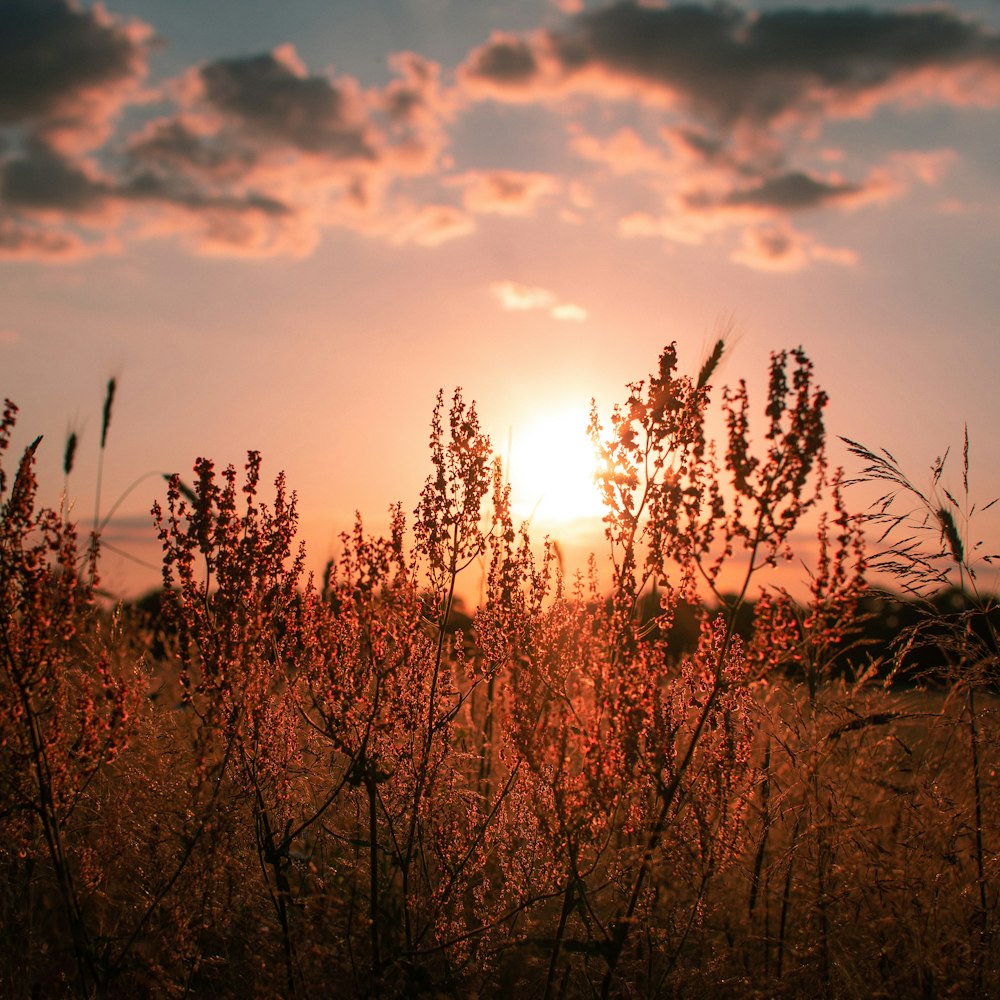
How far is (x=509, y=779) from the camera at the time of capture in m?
3.66

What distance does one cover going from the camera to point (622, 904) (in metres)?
3.61

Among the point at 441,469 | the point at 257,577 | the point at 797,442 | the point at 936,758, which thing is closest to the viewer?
the point at 797,442

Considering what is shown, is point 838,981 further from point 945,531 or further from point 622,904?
point 945,531

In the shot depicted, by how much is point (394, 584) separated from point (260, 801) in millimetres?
1038

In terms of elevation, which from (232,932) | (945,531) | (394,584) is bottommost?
(232,932)

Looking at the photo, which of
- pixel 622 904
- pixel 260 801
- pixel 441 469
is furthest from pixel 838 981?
pixel 441 469

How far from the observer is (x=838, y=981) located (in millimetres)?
3426

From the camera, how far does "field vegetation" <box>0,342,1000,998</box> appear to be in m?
3.08

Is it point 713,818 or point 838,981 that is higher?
point 713,818

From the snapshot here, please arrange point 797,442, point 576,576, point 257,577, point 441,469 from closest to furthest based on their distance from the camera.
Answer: point 797,442 < point 257,577 < point 441,469 < point 576,576

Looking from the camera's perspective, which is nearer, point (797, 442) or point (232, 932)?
point (797, 442)

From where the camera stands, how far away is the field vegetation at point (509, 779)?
308cm

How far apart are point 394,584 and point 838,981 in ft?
7.94

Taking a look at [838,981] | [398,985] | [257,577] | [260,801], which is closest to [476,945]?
[398,985]
